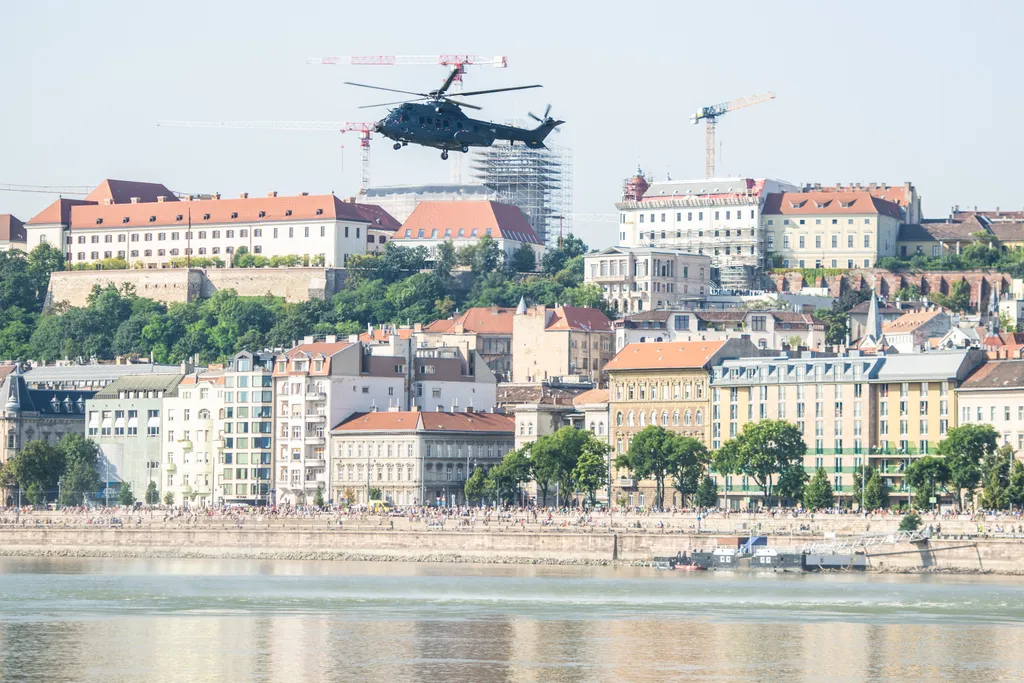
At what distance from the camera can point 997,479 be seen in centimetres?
10825

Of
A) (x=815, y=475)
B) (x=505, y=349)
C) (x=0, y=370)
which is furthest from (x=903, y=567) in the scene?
(x=0, y=370)

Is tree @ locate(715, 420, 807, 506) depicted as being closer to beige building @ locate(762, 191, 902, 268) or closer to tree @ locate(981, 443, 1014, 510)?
tree @ locate(981, 443, 1014, 510)


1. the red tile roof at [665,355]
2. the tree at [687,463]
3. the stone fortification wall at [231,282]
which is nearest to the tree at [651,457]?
the tree at [687,463]

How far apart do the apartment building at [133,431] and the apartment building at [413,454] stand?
13214 mm

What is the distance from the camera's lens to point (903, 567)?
10356cm

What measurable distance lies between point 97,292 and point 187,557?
74.2 metres

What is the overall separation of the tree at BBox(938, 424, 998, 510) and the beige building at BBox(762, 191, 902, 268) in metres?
Answer: 70.5

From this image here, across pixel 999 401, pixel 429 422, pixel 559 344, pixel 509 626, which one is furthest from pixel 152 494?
pixel 509 626

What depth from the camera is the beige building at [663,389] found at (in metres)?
133

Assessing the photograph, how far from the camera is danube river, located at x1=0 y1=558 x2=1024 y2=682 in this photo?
7456cm

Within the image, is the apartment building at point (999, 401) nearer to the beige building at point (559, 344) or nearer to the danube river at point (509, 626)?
the danube river at point (509, 626)

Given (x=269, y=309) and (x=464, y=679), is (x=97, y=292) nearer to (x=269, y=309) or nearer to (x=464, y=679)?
(x=269, y=309)

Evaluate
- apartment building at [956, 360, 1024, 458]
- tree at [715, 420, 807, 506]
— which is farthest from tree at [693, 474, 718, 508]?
apartment building at [956, 360, 1024, 458]

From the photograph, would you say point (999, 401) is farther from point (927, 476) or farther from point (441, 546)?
point (441, 546)
